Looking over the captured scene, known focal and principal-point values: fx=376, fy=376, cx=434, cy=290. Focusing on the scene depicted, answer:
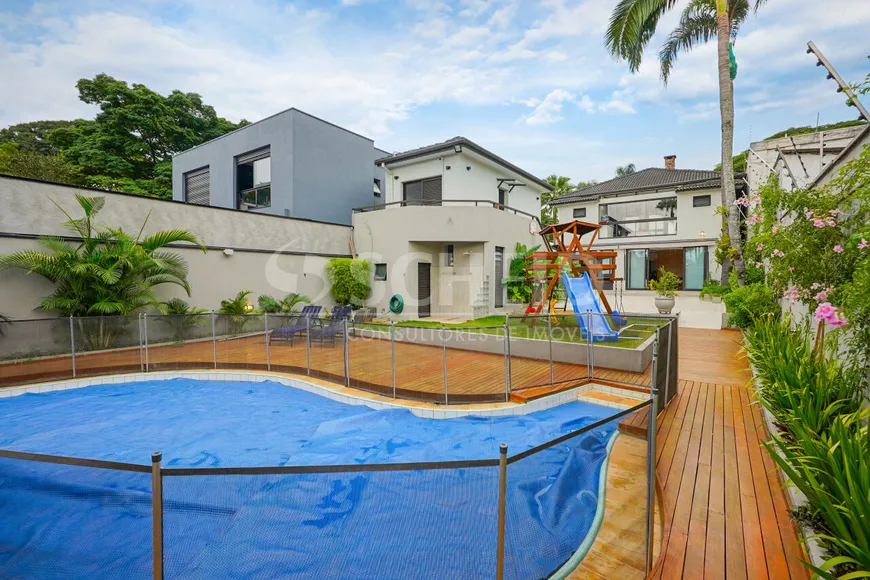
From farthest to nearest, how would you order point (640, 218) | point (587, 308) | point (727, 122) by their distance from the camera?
point (640, 218) → point (727, 122) → point (587, 308)

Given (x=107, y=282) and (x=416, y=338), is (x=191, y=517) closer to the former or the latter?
(x=416, y=338)

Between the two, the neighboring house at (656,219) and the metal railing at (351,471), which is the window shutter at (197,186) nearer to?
the neighboring house at (656,219)

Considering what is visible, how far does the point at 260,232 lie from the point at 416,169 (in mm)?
6975

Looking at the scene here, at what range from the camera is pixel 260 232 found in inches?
531

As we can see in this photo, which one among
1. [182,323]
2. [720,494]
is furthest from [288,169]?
[720,494]

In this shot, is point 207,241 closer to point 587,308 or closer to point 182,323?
point 182,323

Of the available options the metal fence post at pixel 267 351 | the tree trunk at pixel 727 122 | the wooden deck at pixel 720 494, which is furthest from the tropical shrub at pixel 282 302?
the tree trunk at pixel 727 122

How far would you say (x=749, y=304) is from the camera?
9414mm

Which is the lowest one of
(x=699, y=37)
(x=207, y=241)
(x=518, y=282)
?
(x=518, y=282)

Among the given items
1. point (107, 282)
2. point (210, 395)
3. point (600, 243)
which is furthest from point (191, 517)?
point (600, 243)

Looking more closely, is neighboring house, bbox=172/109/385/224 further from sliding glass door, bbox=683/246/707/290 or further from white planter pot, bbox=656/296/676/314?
sliding glass door, bbox=683/246/707/290

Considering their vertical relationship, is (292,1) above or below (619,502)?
above

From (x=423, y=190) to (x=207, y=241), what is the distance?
8.51 meters

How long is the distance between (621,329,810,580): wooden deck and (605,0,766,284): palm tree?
8830 millimetres
